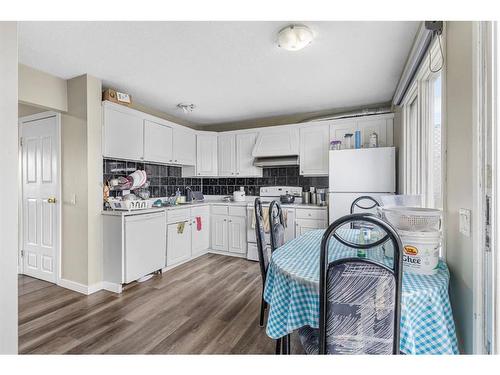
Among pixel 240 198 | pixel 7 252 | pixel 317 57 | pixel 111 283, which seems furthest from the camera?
pixel 240 198

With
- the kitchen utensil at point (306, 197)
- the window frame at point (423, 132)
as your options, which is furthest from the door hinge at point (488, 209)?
the kitchen utensil at point (306, 197)

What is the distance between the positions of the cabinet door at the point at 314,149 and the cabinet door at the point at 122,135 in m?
2.37

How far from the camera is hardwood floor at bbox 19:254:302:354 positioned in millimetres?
1851

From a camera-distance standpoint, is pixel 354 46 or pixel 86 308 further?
pixel 86 308

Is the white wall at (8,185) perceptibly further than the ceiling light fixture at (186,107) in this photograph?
No

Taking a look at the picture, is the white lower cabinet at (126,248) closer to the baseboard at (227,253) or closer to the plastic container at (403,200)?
the baseboard at (227,253)

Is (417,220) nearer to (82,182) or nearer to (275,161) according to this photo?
(275,161)

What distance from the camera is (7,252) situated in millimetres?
895

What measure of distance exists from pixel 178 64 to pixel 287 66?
1.08 metres

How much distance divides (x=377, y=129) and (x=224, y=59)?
2347 millimetres

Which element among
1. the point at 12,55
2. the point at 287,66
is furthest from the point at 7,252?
the point at 287,66

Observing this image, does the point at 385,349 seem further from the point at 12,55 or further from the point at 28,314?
the point at 28,314

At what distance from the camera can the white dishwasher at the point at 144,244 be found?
9.27 ft

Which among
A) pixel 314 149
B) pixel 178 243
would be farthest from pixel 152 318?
pixel 314 149
